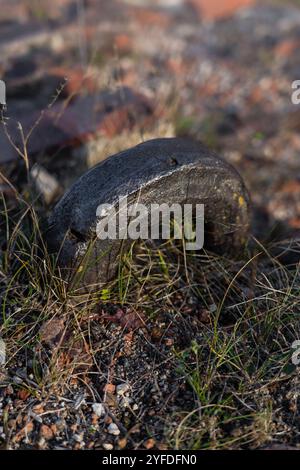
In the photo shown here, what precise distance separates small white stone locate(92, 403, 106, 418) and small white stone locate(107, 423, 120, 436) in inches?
2.4

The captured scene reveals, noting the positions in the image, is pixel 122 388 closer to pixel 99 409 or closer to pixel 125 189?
pixel 99 409

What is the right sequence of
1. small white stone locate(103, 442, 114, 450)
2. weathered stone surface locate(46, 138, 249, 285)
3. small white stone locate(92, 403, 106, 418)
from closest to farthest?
small white stone locate(103, 442, 114, 450) < small white stone locate(92, 403, 106, 418) < weathered stone surface locate(46, 138, 249, 285)

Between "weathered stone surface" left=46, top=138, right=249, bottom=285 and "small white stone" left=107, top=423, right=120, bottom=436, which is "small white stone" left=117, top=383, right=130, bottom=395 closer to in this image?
"small white stone" left=107, top=423, right=120, bottom=436

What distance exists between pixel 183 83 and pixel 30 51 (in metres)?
1.60

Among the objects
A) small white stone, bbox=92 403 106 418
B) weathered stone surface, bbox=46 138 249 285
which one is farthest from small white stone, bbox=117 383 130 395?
weathered stone surface, bbox=46 138 249 285

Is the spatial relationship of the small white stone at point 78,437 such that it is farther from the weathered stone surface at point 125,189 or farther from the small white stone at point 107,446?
the weathered stone surface at point 125,189

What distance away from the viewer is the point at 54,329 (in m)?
2.45

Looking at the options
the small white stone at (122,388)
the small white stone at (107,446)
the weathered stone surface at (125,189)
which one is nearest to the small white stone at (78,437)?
the small white stone at (107,446)

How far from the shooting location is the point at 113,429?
220 cm

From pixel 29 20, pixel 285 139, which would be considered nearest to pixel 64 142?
pixel 285 139

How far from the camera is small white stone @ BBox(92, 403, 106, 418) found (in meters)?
2.25

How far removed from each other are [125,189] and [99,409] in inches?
35.9
